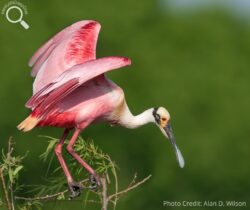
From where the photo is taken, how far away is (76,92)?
28.2ft

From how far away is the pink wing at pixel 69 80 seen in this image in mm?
7973

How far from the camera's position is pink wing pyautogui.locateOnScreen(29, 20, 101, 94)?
8781 millimetres

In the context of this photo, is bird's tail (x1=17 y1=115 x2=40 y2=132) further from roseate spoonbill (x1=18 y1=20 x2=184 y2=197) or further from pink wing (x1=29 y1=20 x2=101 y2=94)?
pink wing (x1=29 y1=20 x2=101 y2=94)

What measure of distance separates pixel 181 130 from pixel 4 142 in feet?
13.4

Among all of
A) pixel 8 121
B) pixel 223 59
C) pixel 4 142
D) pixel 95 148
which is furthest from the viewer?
pixel 223 59

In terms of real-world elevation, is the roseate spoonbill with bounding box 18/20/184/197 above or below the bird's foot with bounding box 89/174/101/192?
above

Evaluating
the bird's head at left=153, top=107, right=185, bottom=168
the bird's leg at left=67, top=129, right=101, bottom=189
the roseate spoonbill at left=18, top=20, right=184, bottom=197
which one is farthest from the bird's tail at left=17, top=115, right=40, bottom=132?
the bird's head at left=153, top=107, right=185, bottom=168

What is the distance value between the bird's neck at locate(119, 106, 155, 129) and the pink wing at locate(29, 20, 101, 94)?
1.68 feet

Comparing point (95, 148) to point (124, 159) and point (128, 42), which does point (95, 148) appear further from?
point (128, 42)

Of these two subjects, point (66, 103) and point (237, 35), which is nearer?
point (66, 103)

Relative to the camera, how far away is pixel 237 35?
86.6 feet

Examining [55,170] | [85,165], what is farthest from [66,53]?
[55,170]

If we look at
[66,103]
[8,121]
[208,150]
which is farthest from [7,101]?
[66,103]

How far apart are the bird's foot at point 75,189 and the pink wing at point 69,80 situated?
0.56 m
